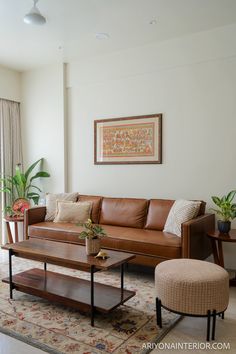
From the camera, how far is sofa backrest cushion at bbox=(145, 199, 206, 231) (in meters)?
3.82

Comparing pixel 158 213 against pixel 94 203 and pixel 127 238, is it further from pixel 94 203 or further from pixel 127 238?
pixel 94 203

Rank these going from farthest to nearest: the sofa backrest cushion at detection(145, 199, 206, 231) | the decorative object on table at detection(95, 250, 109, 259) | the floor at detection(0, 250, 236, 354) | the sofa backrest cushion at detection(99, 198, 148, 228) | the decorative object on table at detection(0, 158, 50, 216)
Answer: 1. the decorative object on table at detection(0, 158, 50, 216)
2. the sofa backrest cushion at detection(99, 198, 148, 228)
3. the sofa backrest cushion at detection(145, 199, 206, 231)
4. the decorative object on table at detection(95, 250, 109, 259)
5. the floor at detection(0, 250, 236, 354)

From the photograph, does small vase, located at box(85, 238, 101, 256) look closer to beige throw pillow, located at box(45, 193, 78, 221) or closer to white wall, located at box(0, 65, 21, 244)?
beige throw pillow, located at box(45, 193, 78, 221)

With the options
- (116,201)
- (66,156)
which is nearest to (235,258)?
(116,201)

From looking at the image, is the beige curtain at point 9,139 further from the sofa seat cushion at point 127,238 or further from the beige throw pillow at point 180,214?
the beige throw pillow at point 180,214

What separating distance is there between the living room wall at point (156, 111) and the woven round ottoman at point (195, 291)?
64.5 inches

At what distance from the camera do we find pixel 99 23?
11.5 feet

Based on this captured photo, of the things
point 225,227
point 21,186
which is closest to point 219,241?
point 225,227

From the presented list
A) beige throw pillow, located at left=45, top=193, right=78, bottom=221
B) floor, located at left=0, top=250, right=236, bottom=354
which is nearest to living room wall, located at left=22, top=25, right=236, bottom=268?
beige throw pillow, located at left=45, top=193, right=78, bottom=221

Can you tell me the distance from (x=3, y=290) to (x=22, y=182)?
7.39 ft

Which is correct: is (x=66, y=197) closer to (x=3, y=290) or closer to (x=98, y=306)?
(x=3, y=290)

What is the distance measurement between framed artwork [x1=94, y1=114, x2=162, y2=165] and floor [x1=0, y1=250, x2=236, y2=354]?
2.28m

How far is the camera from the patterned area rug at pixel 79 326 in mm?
2096

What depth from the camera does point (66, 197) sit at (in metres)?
4.55
